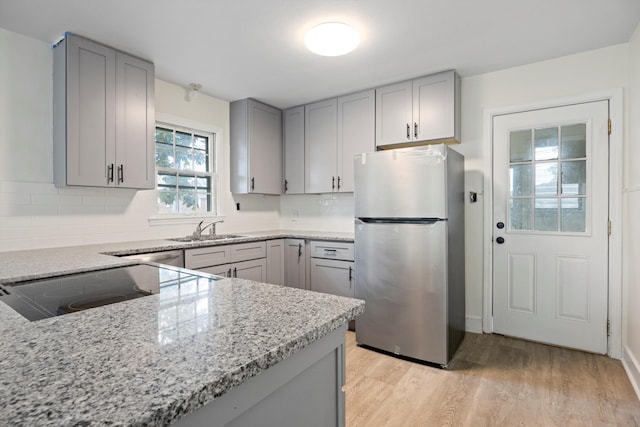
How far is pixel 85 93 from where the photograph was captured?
2.38 m

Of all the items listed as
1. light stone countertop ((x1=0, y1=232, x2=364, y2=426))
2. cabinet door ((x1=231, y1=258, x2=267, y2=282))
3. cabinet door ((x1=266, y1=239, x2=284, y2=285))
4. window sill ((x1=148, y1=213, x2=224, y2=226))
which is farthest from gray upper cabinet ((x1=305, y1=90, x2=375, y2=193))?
light stone countertop ((x1=0, y1=232, x2=364, y2=426))

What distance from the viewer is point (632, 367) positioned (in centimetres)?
220

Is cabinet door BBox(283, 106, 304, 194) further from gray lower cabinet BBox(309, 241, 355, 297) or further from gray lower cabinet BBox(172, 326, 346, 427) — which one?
gray lower cabinet BBox(172, 326, 346, 427)

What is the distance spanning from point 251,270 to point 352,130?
5.72 ft

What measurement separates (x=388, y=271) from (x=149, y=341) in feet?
7.07

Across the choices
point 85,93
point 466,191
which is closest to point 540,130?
point 466,191

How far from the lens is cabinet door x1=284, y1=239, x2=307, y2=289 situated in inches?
135

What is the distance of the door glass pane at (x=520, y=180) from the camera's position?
285 centimetres

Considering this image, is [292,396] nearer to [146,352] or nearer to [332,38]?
[146,352]

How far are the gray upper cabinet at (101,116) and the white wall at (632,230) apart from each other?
11.6 ft

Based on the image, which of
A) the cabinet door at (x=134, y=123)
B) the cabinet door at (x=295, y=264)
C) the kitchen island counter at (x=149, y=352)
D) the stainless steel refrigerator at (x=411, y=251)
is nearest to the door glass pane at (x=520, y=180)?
the stainless steel refrigerator at (x=411, y=251)

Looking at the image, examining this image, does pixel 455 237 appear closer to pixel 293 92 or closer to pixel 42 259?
pixel 293 92

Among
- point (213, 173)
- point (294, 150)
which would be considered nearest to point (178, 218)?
point (213, 173)

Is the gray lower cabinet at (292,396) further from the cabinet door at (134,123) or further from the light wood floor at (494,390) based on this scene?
the cabinet door at (134,123)
